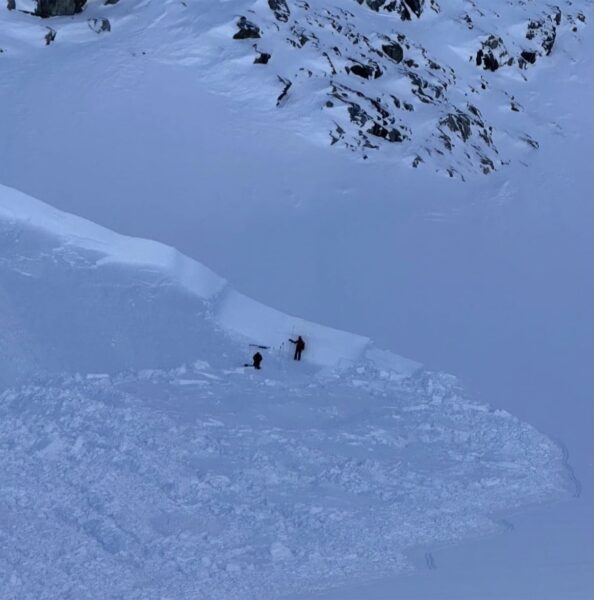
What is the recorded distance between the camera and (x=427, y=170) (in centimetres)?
2503

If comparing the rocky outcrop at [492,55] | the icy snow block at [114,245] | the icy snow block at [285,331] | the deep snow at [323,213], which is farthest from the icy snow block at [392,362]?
the rocky outcrop at [492,55]

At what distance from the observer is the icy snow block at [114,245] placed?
57.1ft

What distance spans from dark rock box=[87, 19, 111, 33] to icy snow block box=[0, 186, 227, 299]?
431 inches

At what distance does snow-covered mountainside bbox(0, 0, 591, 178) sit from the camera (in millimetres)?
25547

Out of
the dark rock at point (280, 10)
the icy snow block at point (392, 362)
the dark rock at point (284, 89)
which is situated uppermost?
the dark rock at point (280, 10)

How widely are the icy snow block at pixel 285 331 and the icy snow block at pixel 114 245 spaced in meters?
0.74

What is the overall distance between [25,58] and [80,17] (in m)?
3.17

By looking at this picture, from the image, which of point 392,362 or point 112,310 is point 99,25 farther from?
point 392,362

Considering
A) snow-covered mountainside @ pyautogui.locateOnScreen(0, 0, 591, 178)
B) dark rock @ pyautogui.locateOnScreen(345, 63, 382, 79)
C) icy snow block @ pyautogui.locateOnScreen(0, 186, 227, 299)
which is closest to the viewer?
icy snow block @ pyautogui.locateOnScreen(0, 186, 227, 299)

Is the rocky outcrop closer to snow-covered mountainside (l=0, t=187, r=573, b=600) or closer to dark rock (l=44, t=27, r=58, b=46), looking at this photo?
dark rock (l=44, t=27, r=58, b=46)

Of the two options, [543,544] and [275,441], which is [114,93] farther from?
[543,544]

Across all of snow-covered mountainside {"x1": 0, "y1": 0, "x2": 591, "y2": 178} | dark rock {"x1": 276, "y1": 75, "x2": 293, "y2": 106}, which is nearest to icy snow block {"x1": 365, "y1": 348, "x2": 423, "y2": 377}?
snow-covered mountainside {"x1": 0, "y1": 0, "x2": 591, "y2": 178}

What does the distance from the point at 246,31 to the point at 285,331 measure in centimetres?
1372

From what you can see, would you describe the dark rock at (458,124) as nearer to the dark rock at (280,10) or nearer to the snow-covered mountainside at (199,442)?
the dark rock at (280,10)
